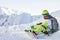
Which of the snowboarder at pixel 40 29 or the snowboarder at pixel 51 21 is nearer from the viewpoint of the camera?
the snowboarder at pixel 40 29

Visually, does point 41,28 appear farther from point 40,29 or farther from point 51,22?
point 51,22

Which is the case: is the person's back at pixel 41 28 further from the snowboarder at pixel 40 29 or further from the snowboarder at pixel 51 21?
the snowboarder at pixel 51 21

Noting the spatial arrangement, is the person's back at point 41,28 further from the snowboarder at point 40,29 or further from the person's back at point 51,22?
the person's back at point 51,22

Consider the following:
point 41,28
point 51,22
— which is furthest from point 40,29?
point 51,22

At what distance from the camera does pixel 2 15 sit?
12180mm

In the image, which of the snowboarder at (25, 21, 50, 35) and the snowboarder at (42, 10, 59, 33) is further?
the snowboarder at (42, 10, 59, 33)

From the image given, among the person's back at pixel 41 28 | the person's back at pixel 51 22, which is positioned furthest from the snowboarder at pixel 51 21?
the person's back at pixel 41 28

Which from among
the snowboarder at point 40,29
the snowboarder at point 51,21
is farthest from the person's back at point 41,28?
the snowboarder at point 51,21

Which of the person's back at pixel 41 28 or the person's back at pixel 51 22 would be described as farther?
the person's back at pixel 51 22

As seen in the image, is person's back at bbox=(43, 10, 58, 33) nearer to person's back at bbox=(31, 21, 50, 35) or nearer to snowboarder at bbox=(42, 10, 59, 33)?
snowboarder at bbox=(42, 10, 59, 33)

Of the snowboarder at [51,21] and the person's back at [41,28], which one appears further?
the snowboarder at [51,21]

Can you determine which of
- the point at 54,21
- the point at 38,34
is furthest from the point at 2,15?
the point at 38,34

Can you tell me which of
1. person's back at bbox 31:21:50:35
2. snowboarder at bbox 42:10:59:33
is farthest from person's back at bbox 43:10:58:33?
person's back at bbox 31:21:50:35

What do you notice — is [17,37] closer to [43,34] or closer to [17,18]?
[43,34]
